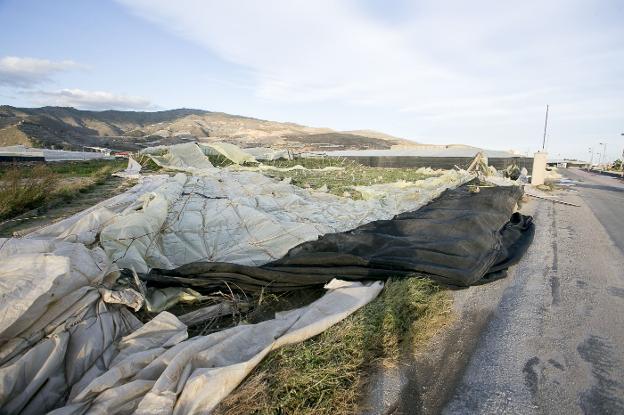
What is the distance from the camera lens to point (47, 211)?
7.48 meters

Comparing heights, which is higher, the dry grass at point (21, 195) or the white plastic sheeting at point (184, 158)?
the white plastic sheeting at point (184, 158)

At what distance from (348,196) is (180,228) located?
4.93 metres

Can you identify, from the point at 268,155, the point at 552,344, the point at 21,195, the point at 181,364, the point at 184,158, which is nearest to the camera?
the point at 181,364

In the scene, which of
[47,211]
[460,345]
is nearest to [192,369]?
[460,345]

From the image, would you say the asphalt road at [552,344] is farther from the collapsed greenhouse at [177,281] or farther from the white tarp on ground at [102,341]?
the white tarp on ground at [102,341]

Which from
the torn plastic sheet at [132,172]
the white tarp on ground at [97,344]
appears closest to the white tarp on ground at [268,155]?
the torn plastic sheet at [132,172]

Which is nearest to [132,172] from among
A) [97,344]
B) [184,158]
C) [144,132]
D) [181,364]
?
[184,158]

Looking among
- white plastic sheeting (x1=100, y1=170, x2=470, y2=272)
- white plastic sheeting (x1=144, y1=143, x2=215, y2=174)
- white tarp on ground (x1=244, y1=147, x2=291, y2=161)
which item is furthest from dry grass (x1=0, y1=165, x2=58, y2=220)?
white tarp on ground (x1=244, y1=147, x2=291, y2=161)

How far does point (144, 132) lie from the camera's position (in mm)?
71125

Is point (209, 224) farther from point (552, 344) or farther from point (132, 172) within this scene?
point (132, 172)

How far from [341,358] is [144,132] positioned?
3025 inches

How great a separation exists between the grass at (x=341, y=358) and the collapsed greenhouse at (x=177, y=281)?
96 mm

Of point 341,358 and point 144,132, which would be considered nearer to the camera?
point 341,358

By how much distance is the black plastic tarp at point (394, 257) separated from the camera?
3607mm
